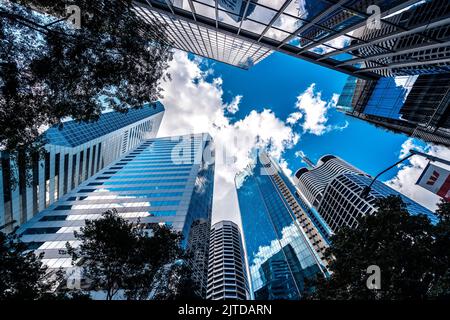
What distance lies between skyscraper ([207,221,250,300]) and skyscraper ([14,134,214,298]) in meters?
38.0

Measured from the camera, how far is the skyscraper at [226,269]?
75806 mm

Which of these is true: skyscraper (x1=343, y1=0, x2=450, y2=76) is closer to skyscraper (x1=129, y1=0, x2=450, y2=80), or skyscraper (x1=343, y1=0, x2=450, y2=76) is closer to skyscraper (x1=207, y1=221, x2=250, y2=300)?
skyscraper (x1=129, y1=0, x2=450, y2=80)

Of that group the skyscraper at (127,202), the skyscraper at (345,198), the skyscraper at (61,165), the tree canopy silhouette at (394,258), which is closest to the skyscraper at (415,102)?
the skyscraper at (345,198)

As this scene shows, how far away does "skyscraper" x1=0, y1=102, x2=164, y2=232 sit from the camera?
29.9m

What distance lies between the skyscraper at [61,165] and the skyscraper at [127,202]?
3105 millimetres

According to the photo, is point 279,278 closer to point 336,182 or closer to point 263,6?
point 336,182

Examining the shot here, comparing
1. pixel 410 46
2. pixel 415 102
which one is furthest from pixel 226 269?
pixel 415 102

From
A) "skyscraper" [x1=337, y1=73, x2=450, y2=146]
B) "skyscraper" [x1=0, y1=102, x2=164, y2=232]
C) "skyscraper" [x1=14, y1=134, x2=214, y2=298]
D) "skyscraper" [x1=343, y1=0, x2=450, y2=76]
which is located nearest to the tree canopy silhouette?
"skyscraper" [x1=343, y1=0, x2=450, y2=76]

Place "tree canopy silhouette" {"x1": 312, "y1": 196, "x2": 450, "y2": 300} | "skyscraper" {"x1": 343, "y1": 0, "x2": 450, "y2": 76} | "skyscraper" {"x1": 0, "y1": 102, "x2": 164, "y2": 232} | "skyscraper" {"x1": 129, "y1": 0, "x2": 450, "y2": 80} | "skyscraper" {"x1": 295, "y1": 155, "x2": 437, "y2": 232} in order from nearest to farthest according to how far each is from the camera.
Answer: "tree canopy silhouette" {"x1": 312, "y1": 196, "x2": 450, "y2": 300} → "skyscraper" {"x1": 129, "y1": 0, "x2": 450, "y2": 80} → "skyscraper" {"x1": 343, "y1": 0, "x2": 450, "y2": 76} → "skyscraper" {"x1": 0, "y1": 102, "x2": 164, "y2": 232} → "skyscraper" {"x1": 295, "y1": 155, "x2": 437, "y2": 232}

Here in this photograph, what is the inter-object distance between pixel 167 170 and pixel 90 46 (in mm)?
54991

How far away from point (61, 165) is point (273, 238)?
355 ft

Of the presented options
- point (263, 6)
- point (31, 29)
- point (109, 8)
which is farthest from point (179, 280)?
point (263, 6)

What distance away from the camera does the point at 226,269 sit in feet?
276

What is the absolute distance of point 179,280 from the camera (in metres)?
13.5
